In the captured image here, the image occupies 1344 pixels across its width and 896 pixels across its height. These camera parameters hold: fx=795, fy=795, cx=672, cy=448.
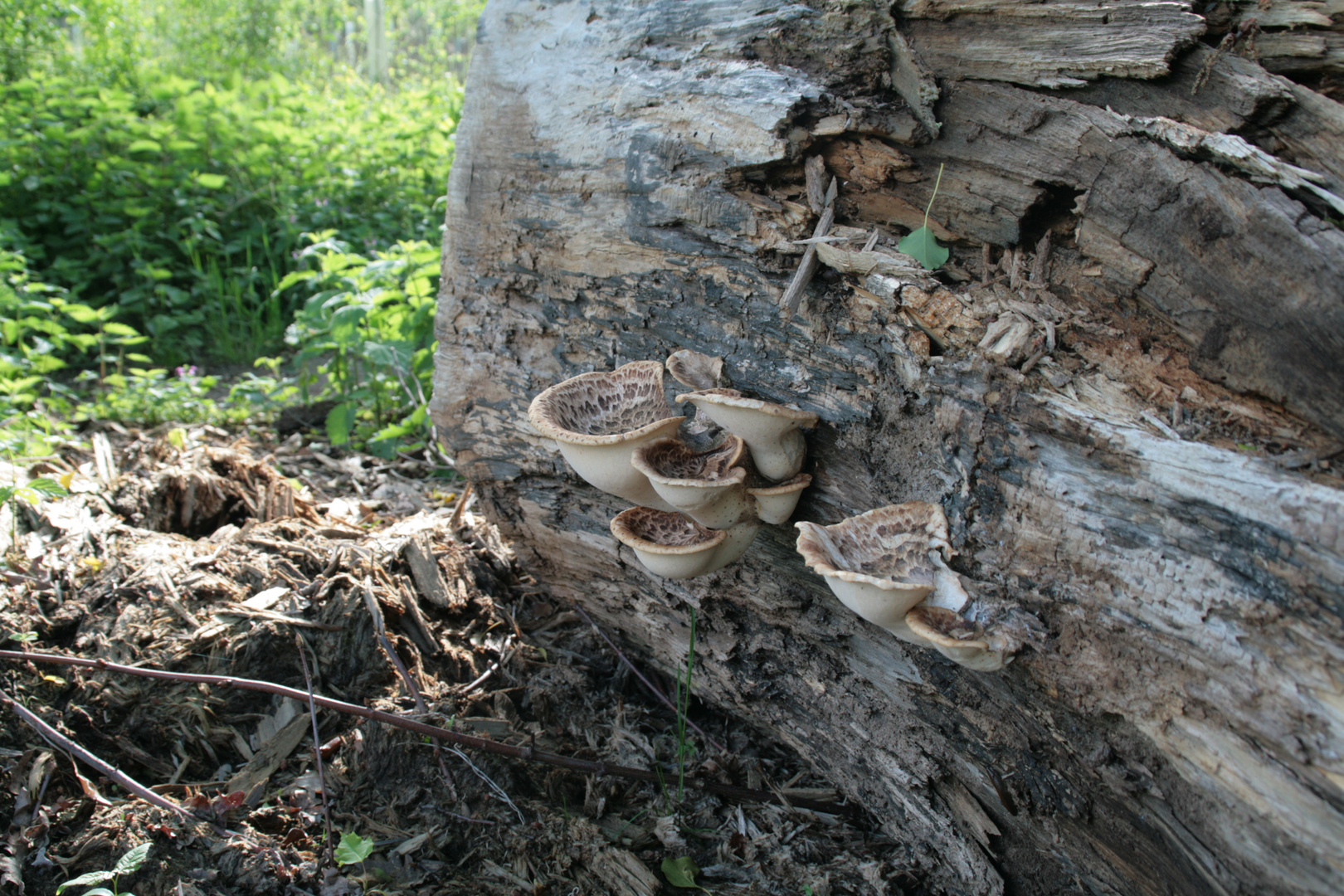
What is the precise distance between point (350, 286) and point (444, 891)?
4.63 meters

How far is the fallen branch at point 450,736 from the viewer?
9.97 feet

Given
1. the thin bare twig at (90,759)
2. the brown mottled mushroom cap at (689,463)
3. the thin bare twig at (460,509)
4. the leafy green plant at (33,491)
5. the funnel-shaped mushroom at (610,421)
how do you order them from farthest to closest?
the thin bare twig at (460,509)
the leafy green plant at (33,491)
the thin bare twig at (90,759)
the funnel-shaped mushroom at (610,421)
the brown mottled mushroom cap at (689,463)

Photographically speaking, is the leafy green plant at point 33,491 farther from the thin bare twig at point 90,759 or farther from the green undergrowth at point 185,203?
the green undergrowth at point 185,203

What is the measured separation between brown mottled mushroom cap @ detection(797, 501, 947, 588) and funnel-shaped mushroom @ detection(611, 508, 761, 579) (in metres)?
0.36

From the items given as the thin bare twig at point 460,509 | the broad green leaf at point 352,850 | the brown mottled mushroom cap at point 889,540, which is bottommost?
the broad green leaf at point 352,850

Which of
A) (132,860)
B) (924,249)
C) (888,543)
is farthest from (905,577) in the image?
(132,860)

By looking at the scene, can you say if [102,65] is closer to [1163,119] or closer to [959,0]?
[959,0]

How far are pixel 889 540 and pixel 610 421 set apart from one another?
1.07 m

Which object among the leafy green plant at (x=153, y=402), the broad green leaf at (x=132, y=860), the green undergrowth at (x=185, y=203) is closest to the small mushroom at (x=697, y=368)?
the broad green leaf at (x=132, y=860)

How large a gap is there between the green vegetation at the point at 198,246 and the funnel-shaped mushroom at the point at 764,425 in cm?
329

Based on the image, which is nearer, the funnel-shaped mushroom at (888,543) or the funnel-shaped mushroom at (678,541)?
the funnel-shaped mushroom at (888,543)

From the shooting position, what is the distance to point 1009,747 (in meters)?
2.38

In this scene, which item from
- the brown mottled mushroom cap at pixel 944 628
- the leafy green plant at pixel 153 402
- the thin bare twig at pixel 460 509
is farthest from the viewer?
the leafy green plant at pixel 153 402

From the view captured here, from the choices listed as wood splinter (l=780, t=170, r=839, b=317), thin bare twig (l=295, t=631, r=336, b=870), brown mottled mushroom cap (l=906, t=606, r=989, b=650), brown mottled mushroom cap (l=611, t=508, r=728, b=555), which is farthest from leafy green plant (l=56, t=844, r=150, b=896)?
wood splinter (l=780, t=170, r=839, b=317)
